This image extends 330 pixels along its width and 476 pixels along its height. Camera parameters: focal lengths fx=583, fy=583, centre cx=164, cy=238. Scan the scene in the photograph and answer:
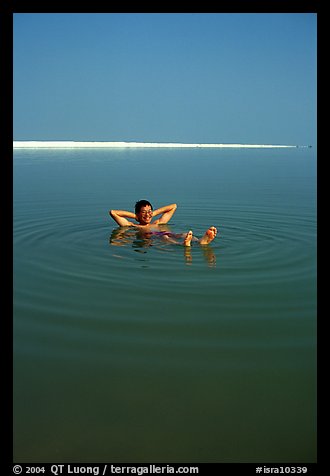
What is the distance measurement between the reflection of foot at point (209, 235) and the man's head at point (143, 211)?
1.79 m

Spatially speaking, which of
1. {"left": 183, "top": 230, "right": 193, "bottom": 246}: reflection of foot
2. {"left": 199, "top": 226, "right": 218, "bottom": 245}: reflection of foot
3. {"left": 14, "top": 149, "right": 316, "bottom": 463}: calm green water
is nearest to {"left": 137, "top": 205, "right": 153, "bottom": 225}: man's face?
{"left": 14, "top": 149, "right": 316, "bottom": 463}: calm green water

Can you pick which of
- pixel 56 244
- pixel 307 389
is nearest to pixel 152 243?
pixel 56 244

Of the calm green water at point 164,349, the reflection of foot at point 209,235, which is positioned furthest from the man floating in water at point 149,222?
the calm green water at point 164,349

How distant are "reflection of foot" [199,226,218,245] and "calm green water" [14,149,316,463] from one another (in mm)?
178

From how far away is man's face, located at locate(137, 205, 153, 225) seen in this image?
12.0 metres

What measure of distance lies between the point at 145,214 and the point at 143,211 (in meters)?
0.11

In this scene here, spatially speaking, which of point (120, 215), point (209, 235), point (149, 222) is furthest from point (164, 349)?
point (120, 215)

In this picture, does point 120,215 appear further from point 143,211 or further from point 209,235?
point 209,235

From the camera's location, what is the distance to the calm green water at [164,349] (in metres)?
4.49

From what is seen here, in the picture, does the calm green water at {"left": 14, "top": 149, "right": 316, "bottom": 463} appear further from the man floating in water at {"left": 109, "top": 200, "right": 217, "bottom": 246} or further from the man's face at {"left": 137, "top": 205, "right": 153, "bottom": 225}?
the man's face at {"left": 137, "top": 205, "right": 153, "bottom": 225}

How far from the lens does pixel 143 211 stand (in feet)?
39.4
